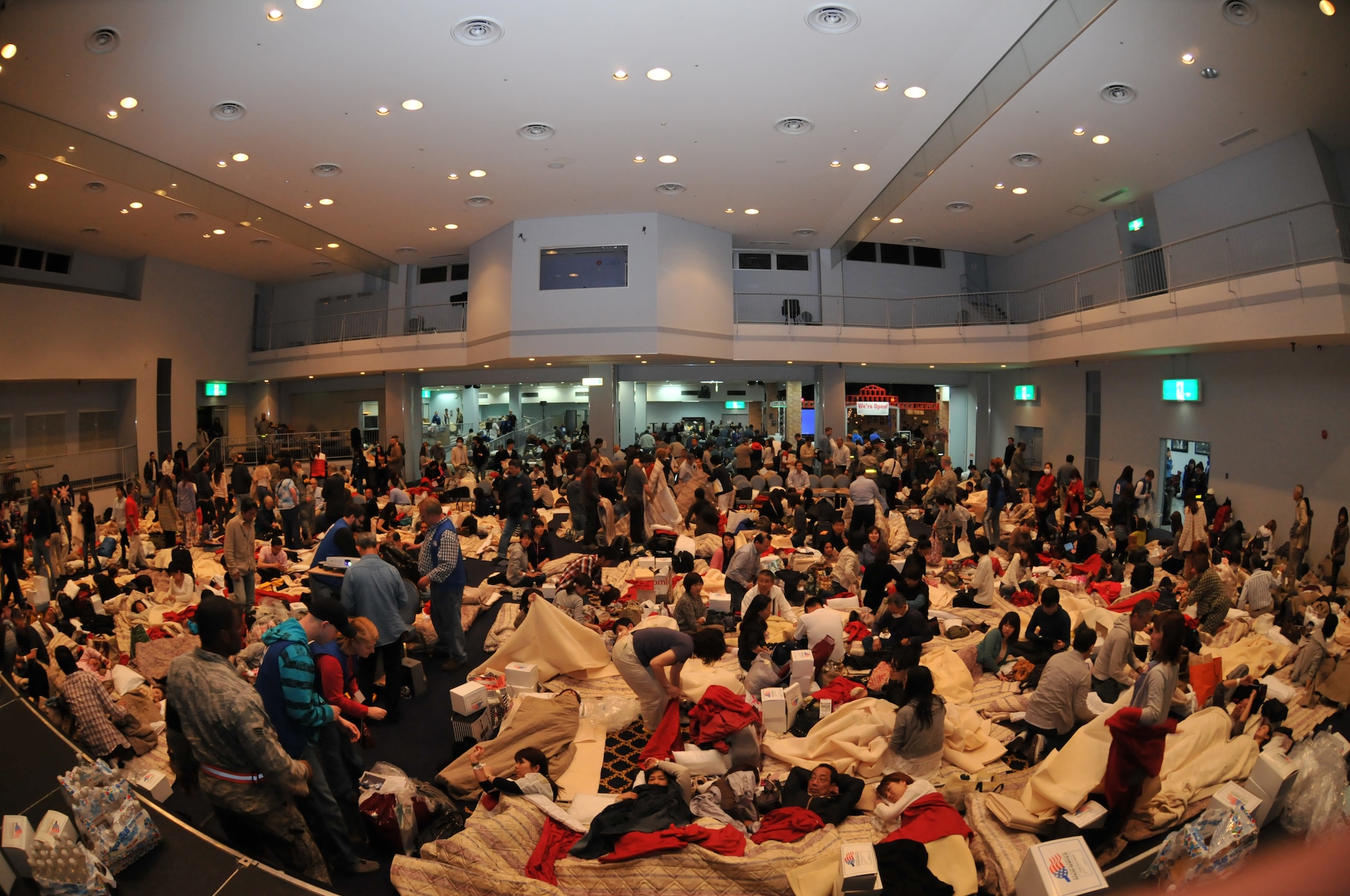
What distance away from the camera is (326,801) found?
4.58 metres

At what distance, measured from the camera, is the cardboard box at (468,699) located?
21.6 feet

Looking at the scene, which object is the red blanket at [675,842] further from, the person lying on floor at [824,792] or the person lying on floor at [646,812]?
the person lying on floor at [824,792]

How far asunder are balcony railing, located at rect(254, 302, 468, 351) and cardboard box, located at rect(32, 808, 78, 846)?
2080 centimetres

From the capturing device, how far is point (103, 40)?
10.1 metres

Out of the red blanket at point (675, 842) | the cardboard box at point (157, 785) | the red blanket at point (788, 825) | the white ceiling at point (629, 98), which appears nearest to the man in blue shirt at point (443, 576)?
the cardboard box at point (157, 785)

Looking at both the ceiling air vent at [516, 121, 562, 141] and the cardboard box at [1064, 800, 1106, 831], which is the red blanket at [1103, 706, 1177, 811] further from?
the ceiling air vent at [516, 121, 562, 141]

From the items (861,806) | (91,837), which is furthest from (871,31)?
(91,837)

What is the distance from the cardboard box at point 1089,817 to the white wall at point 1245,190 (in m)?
12.3

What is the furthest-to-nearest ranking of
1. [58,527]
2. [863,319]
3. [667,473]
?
[863,319], [667,473], [58,527]

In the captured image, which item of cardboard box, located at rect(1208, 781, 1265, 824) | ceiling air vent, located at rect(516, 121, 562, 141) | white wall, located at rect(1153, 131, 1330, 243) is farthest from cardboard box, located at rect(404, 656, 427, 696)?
white wall, located at rect(1153, 131, 1330, 243)

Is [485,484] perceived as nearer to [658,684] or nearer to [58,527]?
[58,527]

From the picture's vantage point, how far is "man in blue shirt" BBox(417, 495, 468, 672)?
26.3 feet

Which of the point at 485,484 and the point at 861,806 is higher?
the point at 485,484

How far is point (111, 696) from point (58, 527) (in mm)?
6490
